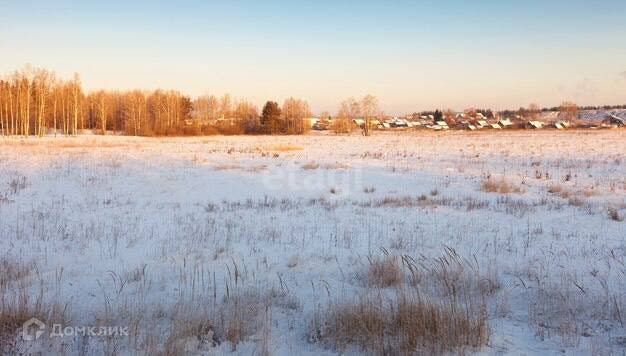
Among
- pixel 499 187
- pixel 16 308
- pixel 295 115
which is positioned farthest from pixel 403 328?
pixel 295 115

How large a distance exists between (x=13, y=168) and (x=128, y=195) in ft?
29.5

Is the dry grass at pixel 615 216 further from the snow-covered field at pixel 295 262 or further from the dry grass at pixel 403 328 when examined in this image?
the dry grass at pixel 403 328

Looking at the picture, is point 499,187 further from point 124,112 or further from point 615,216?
point 124,112

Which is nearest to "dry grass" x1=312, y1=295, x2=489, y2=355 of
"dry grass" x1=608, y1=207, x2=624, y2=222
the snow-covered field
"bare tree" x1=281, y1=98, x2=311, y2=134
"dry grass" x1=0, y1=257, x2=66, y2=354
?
the snow-covered field

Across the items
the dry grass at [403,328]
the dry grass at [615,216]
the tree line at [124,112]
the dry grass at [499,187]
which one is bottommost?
the dry grass at [403,328]

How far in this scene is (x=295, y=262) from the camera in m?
6.74

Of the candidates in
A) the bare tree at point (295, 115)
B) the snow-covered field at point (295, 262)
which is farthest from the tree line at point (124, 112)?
the snow-covered field at point (295, 262)

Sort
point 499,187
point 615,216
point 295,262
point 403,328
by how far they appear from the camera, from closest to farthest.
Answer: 1. point 403,328
2. point 295,262
3. point 615,216
4. point 499,187

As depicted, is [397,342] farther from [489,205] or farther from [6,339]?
[489,205]

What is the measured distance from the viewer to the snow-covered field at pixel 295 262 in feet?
14.1

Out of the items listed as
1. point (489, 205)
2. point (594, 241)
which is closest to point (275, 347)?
point (594, 241)

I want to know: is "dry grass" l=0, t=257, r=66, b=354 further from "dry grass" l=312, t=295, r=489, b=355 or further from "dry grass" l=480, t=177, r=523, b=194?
"dry grass" l=480, t=177, r=523, b=194

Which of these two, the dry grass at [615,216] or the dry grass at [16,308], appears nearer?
the dry grass at [16,308]

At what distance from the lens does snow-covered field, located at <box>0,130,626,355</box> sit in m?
4.31
